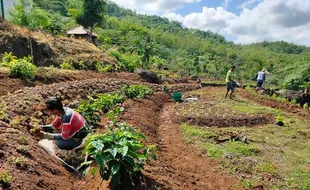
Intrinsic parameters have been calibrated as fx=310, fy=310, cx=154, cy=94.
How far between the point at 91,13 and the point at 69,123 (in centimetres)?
2808

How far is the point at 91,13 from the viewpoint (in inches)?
1259

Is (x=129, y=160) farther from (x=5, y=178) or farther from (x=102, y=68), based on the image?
(x=102, y=68)

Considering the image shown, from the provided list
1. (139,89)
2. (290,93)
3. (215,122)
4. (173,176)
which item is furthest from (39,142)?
(290,93)

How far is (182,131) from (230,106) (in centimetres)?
471

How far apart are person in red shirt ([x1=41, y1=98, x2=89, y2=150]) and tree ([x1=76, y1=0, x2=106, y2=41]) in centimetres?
2723

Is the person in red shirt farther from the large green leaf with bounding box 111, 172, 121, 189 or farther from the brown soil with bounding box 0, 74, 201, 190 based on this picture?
the large green leaf with bounding box 111, 172, 121, 189

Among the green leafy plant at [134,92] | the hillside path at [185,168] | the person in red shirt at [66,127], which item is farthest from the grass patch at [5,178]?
the green leafy plant at [134,92]

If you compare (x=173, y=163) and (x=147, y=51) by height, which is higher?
(x=147, y=51)

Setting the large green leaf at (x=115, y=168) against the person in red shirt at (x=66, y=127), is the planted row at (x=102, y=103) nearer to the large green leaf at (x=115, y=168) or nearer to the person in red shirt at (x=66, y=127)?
the person in red shirt at (x=66, y=127)

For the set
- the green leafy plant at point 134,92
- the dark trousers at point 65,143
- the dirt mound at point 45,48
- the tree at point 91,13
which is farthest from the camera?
the tree at point 91,13

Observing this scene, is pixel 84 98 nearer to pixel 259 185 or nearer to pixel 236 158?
pixel 236 158

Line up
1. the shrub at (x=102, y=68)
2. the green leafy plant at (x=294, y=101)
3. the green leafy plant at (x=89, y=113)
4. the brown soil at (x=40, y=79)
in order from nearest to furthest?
the green leafy plant at (x=89, y=113) < the brown soil at (x=40, y=79) < the green leafy plant at (x=294, y=101) < the shrub at (x=102, y=68)

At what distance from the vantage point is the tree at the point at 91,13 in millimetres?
31688

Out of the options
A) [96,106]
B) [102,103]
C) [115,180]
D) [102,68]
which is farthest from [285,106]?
[115,180]
